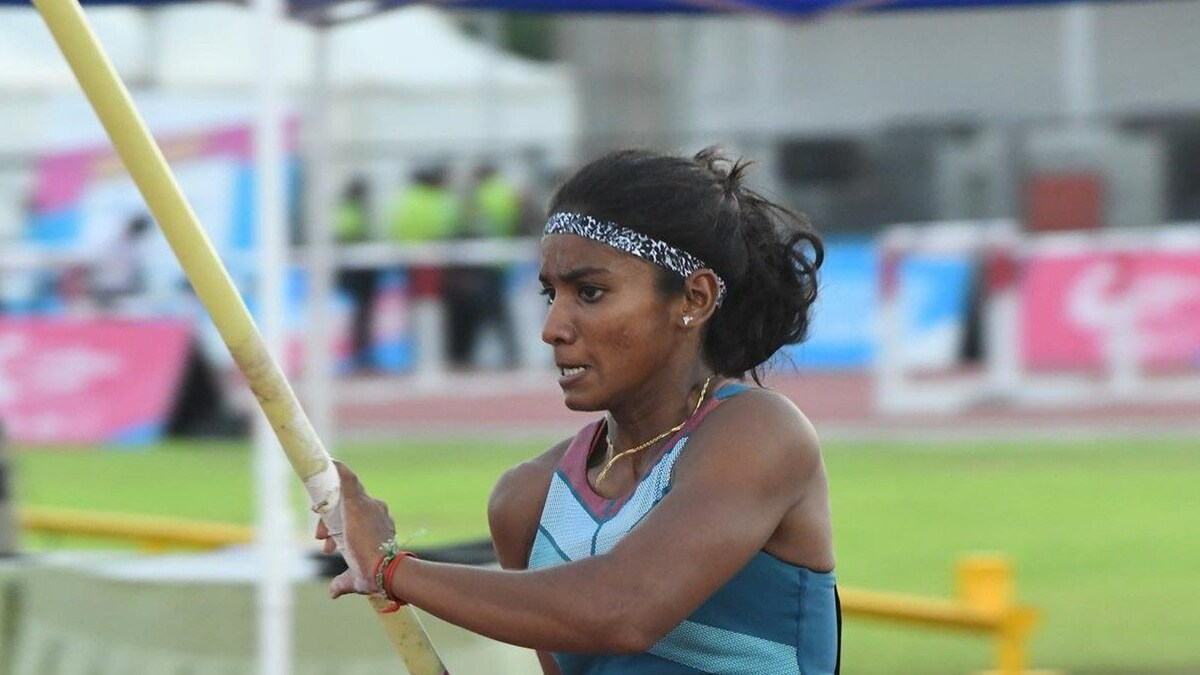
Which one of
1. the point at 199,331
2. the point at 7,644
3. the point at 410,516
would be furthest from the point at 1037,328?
the point at 7,644

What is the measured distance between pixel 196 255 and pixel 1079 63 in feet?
71.2

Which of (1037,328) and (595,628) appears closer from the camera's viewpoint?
(595,628)

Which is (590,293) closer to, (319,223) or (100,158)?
(319,223)

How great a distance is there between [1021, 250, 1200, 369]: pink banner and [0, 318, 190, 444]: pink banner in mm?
6571

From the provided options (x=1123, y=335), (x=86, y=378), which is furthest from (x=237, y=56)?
(x=1123, y=335)

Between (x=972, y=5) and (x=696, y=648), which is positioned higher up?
(x=972, y=5)

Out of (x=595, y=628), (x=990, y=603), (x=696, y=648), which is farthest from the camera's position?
(x=990, y=603)

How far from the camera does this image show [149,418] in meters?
16.1

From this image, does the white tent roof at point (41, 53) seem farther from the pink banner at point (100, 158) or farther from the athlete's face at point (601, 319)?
the athlete's face at point (601, 319)

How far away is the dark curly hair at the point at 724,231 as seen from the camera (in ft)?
9.41

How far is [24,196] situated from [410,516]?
12.6 meters

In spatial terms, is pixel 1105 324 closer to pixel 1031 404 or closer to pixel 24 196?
pixel 1031 404

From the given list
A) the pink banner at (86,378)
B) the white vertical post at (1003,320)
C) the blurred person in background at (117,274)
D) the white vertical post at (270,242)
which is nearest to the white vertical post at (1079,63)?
the white vertical post at (1003,320)

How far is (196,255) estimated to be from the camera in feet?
8.04
